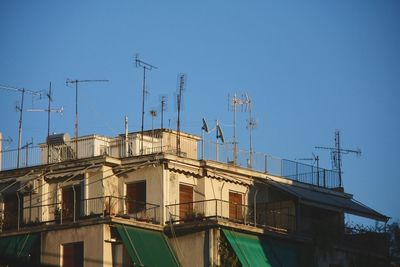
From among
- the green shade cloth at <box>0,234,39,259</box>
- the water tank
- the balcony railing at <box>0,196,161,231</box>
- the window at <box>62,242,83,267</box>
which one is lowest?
the window at <box>62,242,83,267</box>

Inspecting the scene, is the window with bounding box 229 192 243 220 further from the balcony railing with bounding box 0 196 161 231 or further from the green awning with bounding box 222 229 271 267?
the balcony railing with bounding box 0 196 161 231

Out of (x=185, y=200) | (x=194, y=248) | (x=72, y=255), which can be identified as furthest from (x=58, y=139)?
(x=194, y=248)

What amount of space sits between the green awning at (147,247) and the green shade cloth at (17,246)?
5.43 meters

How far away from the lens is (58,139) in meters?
82.7

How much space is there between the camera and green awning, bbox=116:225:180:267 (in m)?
75.2

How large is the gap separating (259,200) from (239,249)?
700 centimetres

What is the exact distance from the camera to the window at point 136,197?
258 ft

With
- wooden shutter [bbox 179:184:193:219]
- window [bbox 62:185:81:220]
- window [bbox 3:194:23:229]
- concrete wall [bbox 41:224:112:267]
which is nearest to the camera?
concrete wall [bbox 41:224:112:267]

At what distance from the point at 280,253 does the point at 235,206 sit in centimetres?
383

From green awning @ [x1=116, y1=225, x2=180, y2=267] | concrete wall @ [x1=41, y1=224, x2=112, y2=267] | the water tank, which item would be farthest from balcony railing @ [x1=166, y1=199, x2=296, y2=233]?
the water tank

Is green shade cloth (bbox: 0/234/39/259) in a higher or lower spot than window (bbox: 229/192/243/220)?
lower

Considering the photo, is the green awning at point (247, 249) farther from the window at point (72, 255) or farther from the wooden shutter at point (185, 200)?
the window at point (72, 255)

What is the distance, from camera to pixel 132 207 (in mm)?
78812

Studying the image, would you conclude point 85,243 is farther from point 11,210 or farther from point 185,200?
point 11,210
